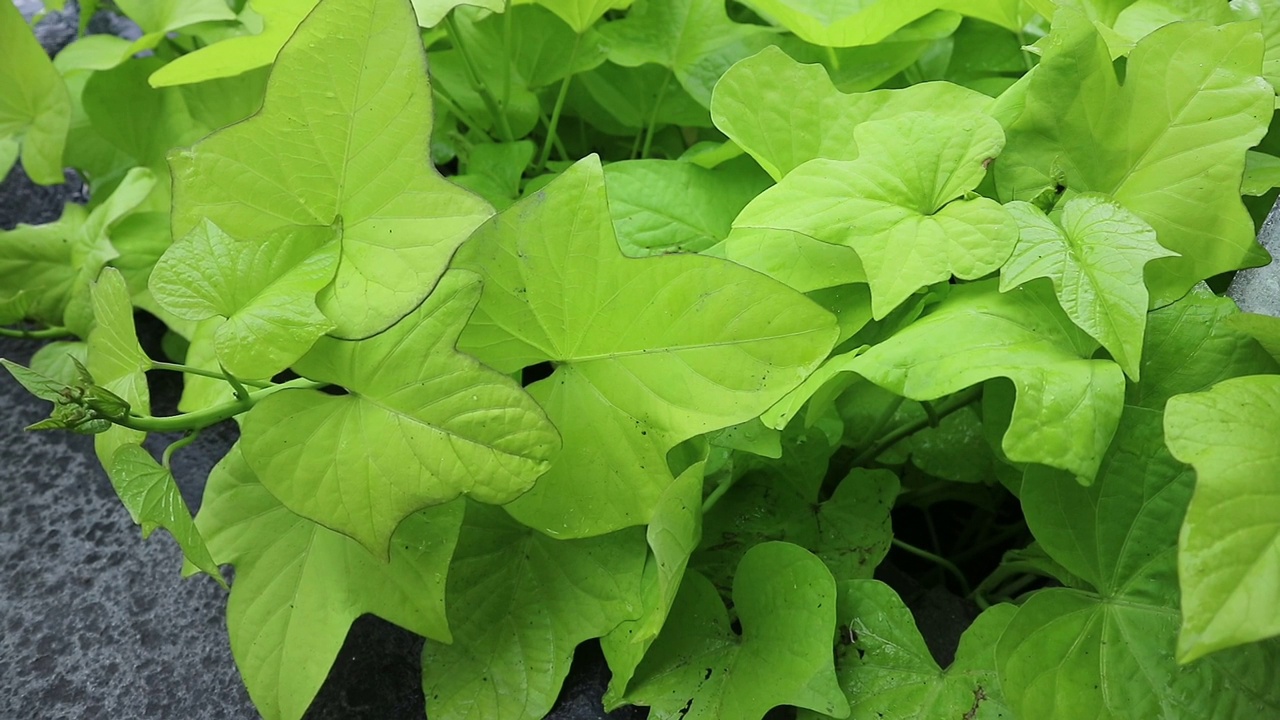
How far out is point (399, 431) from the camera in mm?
519

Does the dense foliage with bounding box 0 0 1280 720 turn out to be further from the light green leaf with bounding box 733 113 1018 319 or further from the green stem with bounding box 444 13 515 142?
the green stem with bounding box 444 13 515 142

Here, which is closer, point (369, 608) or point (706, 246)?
point (369, 608)

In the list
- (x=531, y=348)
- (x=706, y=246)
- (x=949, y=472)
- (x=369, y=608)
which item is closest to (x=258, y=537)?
(x=369, y=608)

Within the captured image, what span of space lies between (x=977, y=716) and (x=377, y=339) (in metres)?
0.42

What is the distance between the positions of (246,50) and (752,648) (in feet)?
1.85

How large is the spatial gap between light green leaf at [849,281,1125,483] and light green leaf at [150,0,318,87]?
1.59ft

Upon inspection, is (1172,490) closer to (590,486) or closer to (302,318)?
(590,486)

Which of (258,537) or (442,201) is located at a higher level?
(442,201)

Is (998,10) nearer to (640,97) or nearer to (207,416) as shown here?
(640,97)

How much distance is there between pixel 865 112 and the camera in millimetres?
658

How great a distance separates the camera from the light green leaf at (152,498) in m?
0.53

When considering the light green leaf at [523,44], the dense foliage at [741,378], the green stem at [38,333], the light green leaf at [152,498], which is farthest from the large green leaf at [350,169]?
the green stem at [38,333]

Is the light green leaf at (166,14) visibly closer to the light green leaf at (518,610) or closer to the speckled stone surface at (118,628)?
the speckled stone surface at (118,628)

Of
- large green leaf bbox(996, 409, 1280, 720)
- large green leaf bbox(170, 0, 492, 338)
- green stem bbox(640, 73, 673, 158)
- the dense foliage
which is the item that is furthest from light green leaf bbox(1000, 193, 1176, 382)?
green stem bbox(640, 73, 673, 158)
